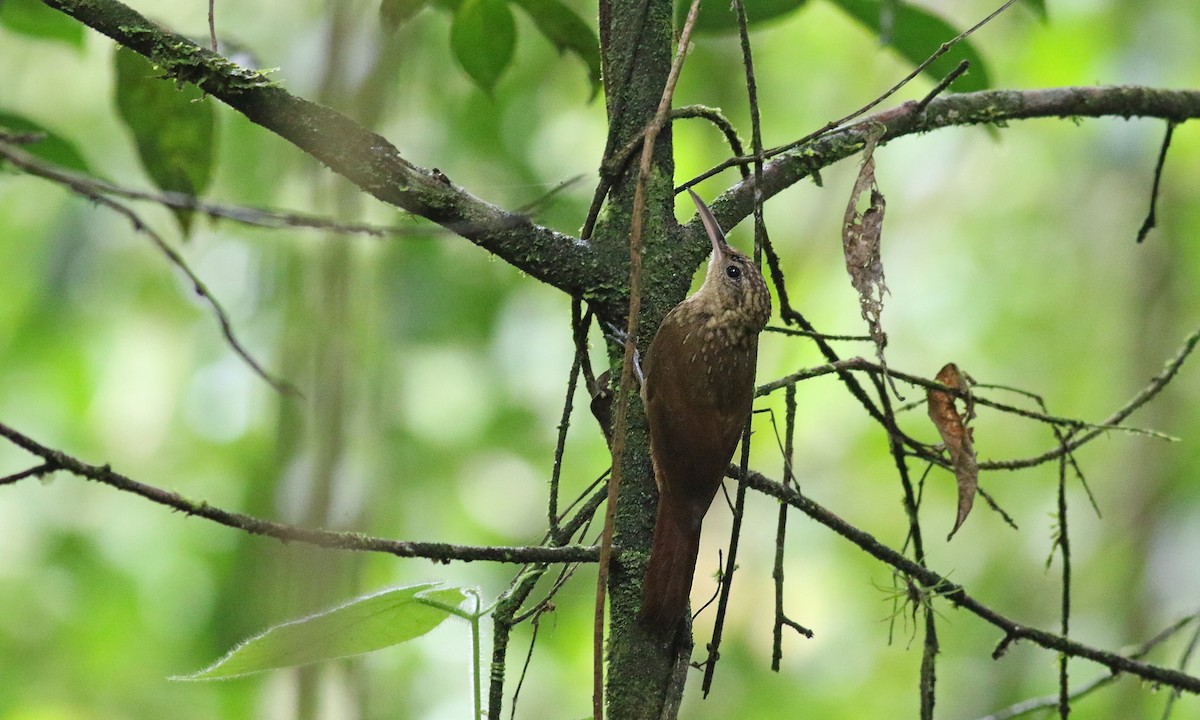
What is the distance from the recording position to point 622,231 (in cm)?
184

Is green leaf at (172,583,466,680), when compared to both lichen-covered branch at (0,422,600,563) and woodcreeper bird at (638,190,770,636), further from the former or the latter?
woodcreeper bird at (638,190,770,636)

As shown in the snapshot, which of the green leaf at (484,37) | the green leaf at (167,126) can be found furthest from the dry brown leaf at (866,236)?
the green leaf at (167,126)

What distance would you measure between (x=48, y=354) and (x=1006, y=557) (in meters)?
6.25

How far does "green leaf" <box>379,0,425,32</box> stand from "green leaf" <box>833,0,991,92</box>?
3.25 feet

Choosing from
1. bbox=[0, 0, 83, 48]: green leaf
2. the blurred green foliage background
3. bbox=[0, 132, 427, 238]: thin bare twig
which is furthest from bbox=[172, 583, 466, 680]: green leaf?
the blurred green foliage background

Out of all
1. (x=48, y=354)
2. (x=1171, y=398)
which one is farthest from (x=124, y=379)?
(x=1171, y=398)

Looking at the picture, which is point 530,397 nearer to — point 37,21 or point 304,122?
point 37,21

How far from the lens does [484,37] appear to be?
7.63 feet

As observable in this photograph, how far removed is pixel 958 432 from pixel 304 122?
1.38 metres

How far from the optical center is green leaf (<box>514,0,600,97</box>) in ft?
7.61

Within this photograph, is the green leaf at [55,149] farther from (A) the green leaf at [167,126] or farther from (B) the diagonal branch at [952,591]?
(B) the diagonal branch at [952,591]

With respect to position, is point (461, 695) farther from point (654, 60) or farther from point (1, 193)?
point (654, 60)

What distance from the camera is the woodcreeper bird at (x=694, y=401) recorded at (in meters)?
1.73

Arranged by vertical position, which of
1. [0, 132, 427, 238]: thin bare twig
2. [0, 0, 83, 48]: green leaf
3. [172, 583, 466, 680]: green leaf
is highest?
[0, 0, 83, 48]: green leaf
